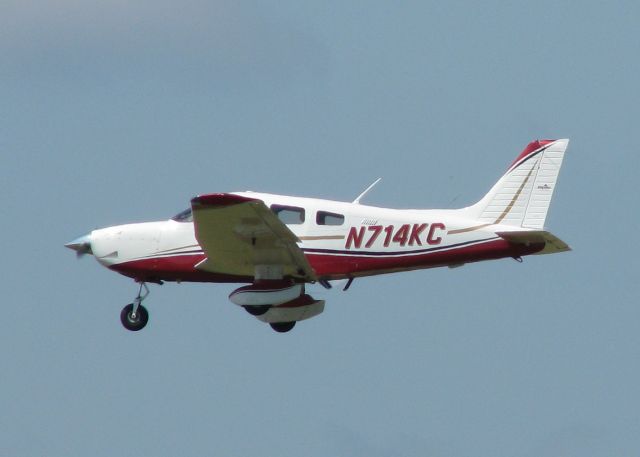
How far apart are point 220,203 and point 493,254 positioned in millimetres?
4526

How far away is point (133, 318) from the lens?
31.6 m

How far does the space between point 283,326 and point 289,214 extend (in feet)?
8.40

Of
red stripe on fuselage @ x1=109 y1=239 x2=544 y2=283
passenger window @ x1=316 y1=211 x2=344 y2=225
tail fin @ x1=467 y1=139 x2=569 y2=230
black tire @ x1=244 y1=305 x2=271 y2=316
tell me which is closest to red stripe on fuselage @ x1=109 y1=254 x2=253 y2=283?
red stripe on fuselage @ x1=109 y1=239 x2=544 y2=283

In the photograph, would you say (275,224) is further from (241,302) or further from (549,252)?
(549,252)

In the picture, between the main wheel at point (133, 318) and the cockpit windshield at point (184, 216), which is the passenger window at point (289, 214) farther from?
the main wheel at point (133, 318)

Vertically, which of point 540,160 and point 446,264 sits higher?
→ point 540,160

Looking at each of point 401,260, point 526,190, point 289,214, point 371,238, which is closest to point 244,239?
point 289,214

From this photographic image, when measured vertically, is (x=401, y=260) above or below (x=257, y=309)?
above

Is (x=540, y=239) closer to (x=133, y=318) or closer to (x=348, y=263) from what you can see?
(x=348, y=263)

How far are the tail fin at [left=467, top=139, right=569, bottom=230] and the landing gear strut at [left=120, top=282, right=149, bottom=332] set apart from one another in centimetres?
554

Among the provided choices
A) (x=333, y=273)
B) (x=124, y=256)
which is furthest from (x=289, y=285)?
(x=124, y=256)

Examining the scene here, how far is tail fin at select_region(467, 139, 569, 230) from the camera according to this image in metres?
30.4

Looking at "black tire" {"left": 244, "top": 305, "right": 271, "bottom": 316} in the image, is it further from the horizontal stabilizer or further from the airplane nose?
the horizontal stabilizer

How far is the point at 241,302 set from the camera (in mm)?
30594
